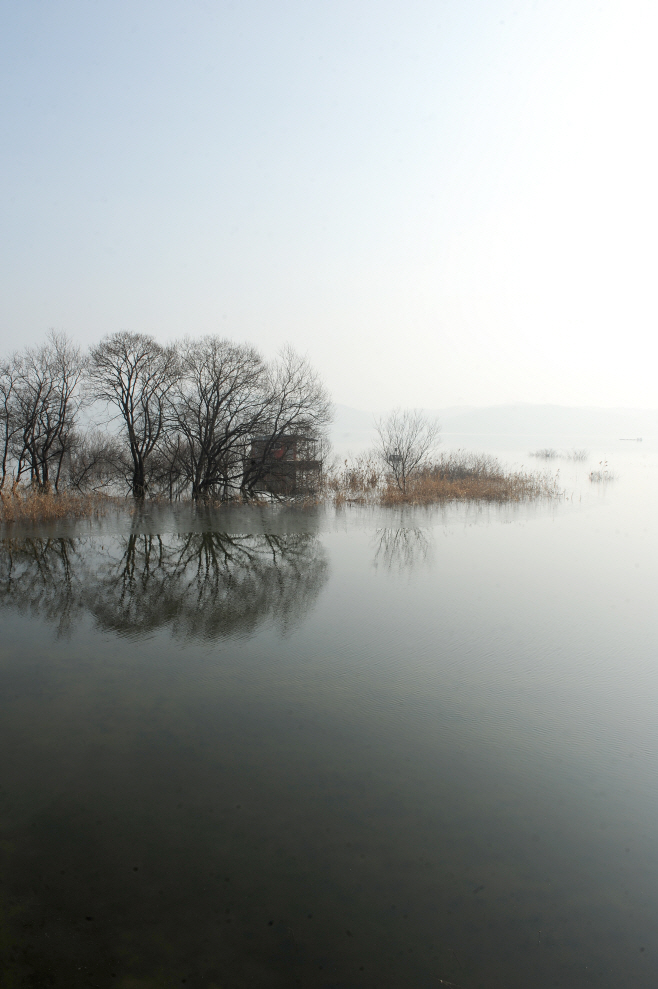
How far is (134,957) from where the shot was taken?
240cm

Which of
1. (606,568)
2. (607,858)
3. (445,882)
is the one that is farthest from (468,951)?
(606,568)

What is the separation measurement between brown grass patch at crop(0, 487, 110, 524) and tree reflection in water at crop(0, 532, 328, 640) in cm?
206

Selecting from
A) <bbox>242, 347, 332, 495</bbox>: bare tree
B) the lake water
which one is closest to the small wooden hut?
<bbox>242, 347, 332, 495</bbox>: bare tree

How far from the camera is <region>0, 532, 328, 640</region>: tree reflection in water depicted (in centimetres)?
682

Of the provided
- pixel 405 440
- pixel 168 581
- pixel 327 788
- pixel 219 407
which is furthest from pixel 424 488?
pixel 327 788

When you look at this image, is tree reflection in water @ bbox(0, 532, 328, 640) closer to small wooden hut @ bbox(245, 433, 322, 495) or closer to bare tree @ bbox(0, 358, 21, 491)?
small wooden hut @ bbox(245, 433, 322, 495)

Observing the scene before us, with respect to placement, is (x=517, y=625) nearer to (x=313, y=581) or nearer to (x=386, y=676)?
(x=386, y=676)

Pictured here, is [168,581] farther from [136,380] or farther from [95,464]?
[95,464]

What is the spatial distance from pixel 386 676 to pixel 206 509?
1196 cm

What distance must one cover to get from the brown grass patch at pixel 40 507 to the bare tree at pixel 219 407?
4.86 meters

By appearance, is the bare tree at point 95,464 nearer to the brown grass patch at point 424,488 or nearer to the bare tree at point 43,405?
the bare tree at point 43,405

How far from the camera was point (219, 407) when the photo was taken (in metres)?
20.1

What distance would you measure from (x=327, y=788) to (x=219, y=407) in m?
17.8

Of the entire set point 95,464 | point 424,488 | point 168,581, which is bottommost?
point 168,581
